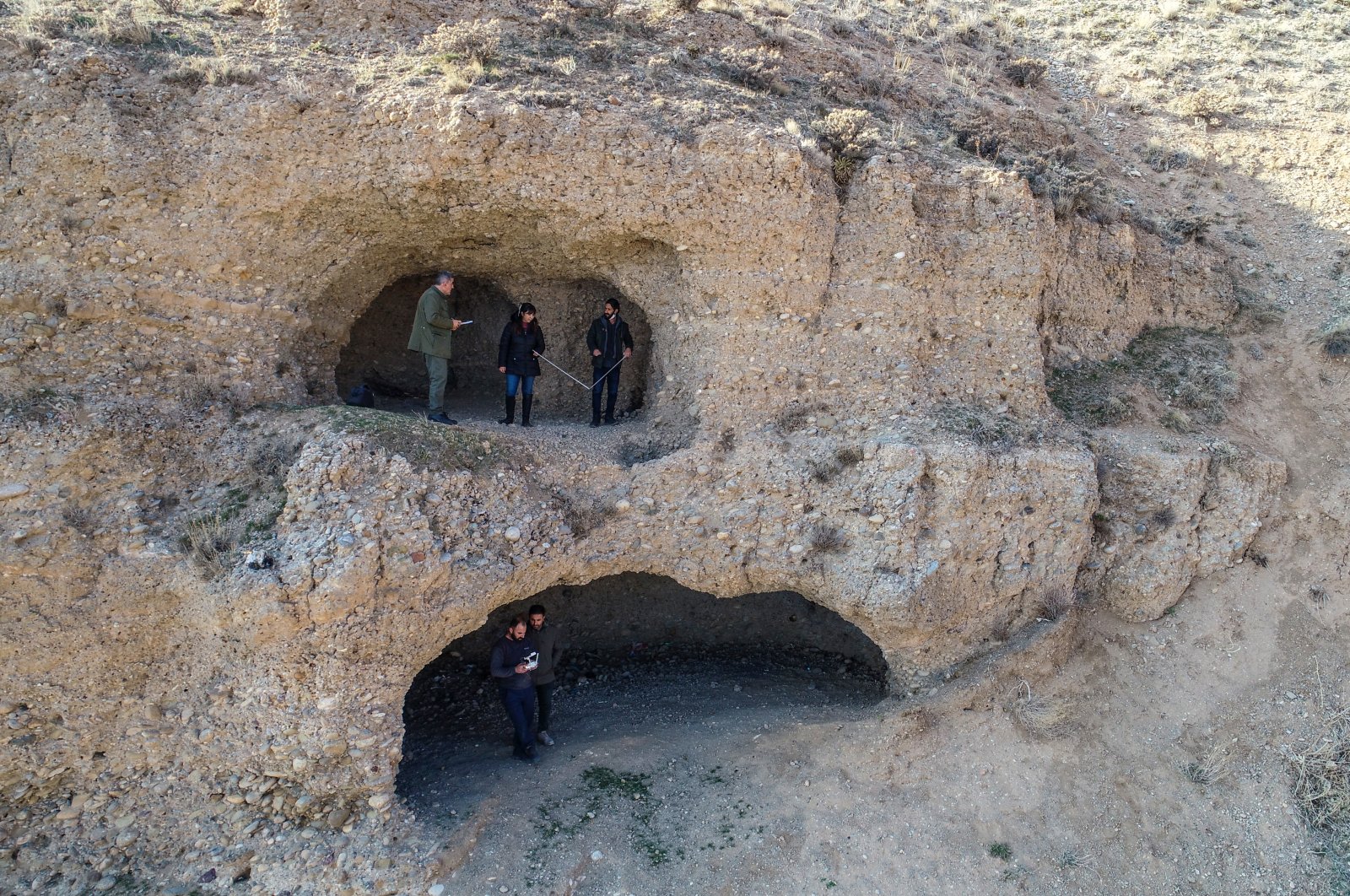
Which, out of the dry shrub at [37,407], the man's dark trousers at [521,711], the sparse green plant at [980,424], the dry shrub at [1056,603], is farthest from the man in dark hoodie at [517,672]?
the dry shrub at [1056,603]

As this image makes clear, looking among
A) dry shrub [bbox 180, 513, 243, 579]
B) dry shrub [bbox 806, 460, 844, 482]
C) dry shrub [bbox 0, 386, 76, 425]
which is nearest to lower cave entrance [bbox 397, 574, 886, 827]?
dry shrub [bbox 806, 460, 844, 482]

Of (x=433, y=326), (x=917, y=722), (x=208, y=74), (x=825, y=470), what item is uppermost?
(x=208, y=74)

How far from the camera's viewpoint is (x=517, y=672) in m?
8.03

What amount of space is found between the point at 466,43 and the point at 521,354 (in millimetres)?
3407

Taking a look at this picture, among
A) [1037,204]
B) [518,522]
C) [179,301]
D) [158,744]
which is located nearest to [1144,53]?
[1037,204]

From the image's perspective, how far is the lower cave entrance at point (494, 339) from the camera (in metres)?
10.4

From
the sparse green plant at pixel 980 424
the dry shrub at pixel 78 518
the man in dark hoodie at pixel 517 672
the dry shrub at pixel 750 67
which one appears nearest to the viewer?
the dry shrub at pixel 78 518

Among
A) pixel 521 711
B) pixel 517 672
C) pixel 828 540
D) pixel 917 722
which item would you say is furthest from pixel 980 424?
pixel 521 711

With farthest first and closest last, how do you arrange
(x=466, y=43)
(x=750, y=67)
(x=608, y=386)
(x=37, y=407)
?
(x=750, y=67)
(x=608, y=386)
(x=466, y=43)
(x=37, y=407)

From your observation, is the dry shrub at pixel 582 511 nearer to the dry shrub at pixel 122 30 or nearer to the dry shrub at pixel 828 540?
the dry shrub at pixel 828 540

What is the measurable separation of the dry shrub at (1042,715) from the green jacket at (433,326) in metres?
7.03

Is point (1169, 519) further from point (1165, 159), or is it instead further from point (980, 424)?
point (1165, 159)

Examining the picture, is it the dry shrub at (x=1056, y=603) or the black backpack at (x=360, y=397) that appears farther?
the black backpack at (x=360, y=397)

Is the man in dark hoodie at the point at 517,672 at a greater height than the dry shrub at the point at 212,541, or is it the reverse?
the dry shrub at the point at 212,541
